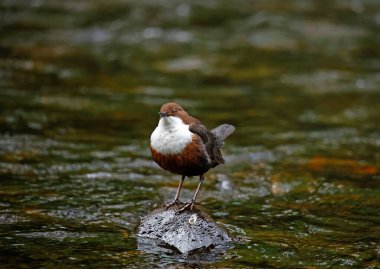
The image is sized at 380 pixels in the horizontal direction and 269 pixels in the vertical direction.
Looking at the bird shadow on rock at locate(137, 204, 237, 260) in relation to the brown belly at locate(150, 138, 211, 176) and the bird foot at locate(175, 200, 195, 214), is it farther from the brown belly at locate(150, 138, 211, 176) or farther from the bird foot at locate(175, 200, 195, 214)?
the brown belly at locate(150, 138, 211, 176)

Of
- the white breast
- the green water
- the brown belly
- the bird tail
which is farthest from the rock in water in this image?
the bird tail

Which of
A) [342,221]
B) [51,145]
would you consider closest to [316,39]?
[51,145]

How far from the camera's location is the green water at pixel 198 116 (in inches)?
233

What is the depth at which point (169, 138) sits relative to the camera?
5535 mm

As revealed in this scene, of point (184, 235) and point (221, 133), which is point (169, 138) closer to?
point (184, 235)

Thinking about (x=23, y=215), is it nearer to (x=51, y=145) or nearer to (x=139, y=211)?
(x=139, y=211)

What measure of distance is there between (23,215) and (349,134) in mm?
4950

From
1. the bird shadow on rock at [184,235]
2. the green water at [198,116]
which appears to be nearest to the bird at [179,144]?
the bird shadow on rock at [184,235]

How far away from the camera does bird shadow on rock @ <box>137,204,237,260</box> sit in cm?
554

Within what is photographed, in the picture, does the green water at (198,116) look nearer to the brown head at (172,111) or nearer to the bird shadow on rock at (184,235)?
the bird shadow on rock at (184,235)

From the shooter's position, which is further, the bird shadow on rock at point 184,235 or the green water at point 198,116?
the green water at point 198,116

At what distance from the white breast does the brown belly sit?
0.04 m

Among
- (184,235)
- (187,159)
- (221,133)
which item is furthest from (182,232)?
(221,133)

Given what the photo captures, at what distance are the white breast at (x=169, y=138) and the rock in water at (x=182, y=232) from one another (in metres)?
0.58
